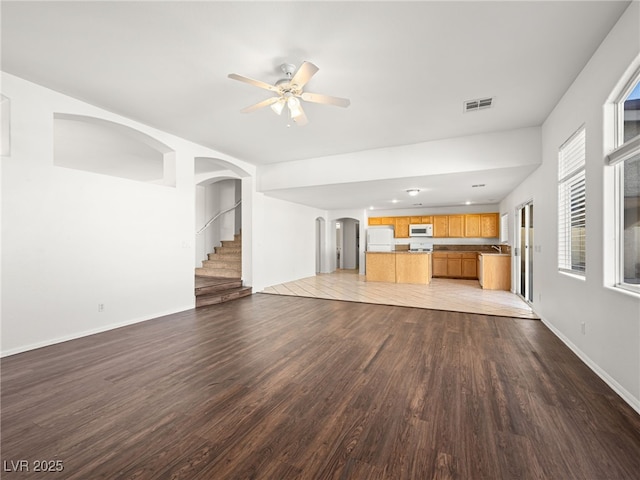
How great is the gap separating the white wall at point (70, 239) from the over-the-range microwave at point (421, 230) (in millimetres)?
7754

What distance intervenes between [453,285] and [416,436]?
267 inches

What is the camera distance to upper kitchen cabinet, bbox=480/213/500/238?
29.8ft

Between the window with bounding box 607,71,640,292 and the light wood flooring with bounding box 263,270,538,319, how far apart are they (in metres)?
2.44

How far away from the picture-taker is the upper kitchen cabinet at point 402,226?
10281 mm

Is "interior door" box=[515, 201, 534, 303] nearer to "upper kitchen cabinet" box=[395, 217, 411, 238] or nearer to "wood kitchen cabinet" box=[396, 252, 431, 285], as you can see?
"wood kitchen cabinet" box=[396, 252, 431, 285]

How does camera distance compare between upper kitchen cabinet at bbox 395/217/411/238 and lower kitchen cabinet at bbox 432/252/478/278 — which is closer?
lower kitchen cabinet at bbox 432/252/478/278

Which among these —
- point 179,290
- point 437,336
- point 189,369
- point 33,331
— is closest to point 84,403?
point 189,369

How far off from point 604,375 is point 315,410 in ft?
8.35

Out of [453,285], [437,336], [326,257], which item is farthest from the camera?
[326,257]

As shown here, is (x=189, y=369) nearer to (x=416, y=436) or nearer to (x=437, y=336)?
(x=416, y=436)

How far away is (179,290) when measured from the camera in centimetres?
496

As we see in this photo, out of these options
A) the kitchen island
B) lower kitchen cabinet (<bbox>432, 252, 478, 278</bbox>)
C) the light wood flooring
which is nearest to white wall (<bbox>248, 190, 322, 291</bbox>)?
the light wood flooring

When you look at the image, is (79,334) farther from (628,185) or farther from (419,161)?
(628,185)

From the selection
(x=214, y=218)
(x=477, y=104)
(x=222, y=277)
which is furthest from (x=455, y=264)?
(x=214, y=218)
